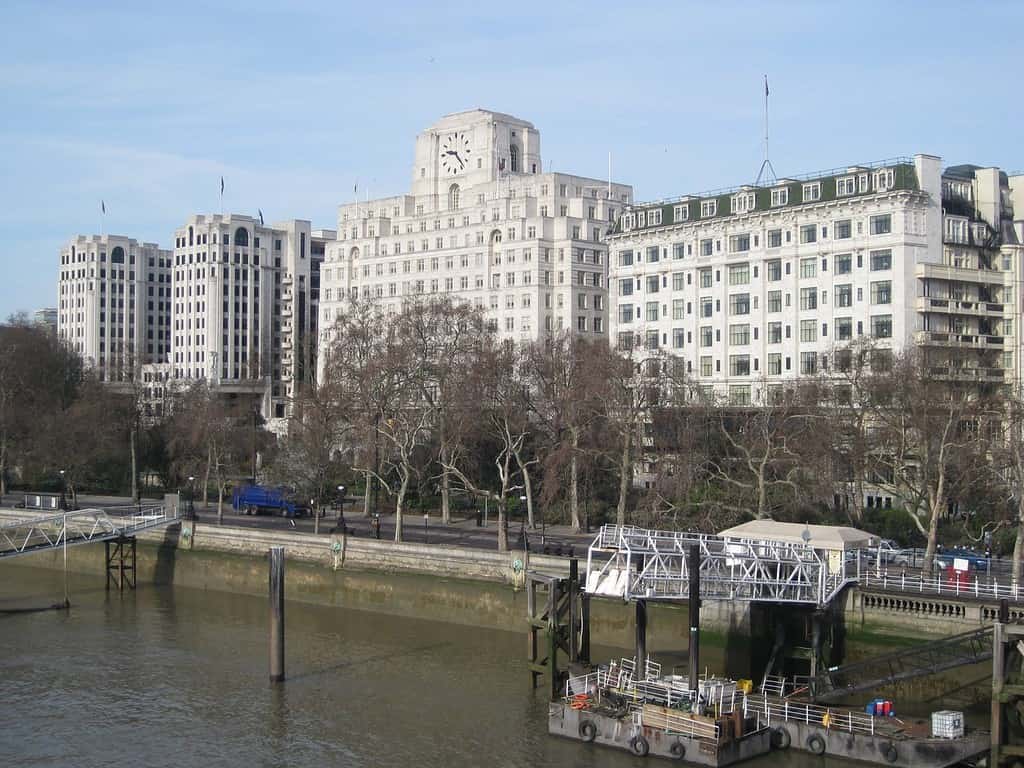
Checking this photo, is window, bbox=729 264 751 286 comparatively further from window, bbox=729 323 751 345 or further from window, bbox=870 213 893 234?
window, bbox=870 213 893 234

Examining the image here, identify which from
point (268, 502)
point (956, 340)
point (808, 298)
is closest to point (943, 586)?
point (956, 340)

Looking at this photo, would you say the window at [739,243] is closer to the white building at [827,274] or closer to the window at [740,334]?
the white building at [827,274]

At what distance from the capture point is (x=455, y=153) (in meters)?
140

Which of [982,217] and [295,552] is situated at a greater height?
[982,217]

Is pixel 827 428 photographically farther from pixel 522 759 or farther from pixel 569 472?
pixel 522 759

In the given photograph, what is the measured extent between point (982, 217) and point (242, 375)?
120 metres

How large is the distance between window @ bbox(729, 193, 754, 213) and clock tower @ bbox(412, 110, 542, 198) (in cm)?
3856

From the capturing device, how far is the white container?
40.2 meters

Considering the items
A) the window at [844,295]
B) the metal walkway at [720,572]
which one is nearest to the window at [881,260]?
the window at [844,295]

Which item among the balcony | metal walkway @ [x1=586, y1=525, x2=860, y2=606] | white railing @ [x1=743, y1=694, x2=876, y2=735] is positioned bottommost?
white railing @ [x1=743, y1=694, x2=876, y2=735]

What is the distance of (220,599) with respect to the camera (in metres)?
75.2

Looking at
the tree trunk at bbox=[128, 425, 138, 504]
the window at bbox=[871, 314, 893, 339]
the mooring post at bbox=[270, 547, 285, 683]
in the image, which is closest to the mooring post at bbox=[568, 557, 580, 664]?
the mooring post at bbox=[270, 547, 285, 683]

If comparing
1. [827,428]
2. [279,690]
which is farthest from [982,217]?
[279,690]

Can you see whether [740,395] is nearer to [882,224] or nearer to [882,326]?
[882,326]
